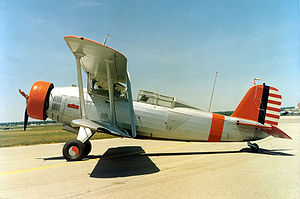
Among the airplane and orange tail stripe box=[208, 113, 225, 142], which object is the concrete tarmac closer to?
the airplane

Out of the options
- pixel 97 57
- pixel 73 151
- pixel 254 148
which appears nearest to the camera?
pixel 97 57

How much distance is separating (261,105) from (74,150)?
7082mm

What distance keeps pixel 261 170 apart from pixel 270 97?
12.4 ft

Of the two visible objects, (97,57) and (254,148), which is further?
(254,148)

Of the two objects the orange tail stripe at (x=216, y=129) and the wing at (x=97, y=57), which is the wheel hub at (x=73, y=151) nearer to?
the wing at (x=97, y=57)

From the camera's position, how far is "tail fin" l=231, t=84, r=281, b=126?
21.4 feet

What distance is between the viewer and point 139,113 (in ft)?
19.7

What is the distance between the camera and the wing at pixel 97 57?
164 inches

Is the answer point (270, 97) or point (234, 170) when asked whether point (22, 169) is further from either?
point (270, 97)

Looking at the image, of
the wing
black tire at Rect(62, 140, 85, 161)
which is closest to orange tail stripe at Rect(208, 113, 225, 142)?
the wing

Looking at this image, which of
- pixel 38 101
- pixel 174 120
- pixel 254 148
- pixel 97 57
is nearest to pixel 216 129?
pixel 174 120

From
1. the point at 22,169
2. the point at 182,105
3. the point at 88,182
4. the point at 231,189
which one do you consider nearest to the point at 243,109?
the point at 182,105

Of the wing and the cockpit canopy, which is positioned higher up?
the wing

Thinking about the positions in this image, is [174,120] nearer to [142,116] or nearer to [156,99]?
[156,99]
